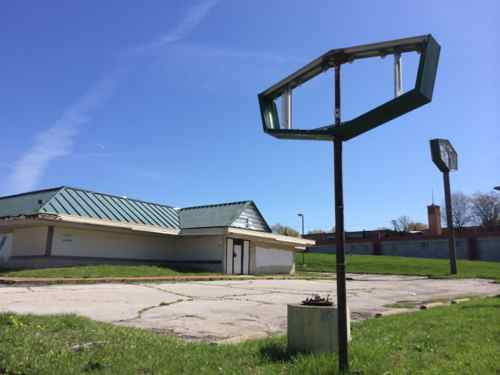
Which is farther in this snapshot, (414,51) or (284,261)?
(284,261)

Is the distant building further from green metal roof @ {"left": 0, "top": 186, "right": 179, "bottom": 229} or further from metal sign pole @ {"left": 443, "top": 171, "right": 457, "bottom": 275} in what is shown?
green metal roof @ {"left": 0, "top": 186, "right": 179, "bottom": 229}

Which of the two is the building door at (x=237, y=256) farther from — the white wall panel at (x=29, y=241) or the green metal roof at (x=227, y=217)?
the white wall panel at (x=29, y=241)

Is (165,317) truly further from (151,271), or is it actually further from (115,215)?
(115,215)

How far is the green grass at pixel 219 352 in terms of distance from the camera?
4281mm

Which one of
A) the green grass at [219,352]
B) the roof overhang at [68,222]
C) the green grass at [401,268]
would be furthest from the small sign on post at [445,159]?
the green grass at [219,352]

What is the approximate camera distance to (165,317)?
8.15 metres

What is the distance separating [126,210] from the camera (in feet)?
85.9

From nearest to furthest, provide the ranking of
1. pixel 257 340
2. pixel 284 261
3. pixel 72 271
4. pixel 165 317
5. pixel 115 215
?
pixel 257 340 → pixel 165 317 → pixel 72 271 → pixel 115 215 → pixel 284 261

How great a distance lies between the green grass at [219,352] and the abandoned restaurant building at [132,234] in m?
15.3

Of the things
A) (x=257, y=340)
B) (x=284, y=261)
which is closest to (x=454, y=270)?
(x=284, y=261)

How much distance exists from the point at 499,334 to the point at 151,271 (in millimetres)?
17291

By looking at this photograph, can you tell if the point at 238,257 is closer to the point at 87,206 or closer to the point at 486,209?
the point at 87,206

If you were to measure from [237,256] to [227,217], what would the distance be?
2.52 meters

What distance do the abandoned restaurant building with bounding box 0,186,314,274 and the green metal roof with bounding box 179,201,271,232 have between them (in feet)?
0.20
